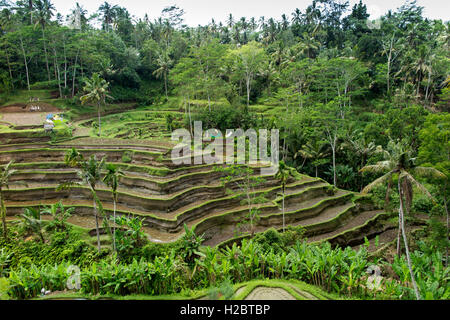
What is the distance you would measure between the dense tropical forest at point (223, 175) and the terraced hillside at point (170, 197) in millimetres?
99

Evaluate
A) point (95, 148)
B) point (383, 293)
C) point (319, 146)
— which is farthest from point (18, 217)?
point (319, 146)

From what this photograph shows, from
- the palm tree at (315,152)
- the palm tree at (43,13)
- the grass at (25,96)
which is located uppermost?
the palm tree at (43,13)

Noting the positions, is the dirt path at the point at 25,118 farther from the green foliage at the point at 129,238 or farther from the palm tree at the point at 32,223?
the green foliage at the point at 129,238

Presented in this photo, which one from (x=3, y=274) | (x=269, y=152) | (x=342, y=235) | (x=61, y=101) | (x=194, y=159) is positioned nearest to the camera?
(x=3, y=274)

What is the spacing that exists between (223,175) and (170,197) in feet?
14.6

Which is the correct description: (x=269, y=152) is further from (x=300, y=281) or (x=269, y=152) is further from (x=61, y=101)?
(x=61, y=101)

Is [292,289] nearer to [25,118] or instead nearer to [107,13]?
[25,118]

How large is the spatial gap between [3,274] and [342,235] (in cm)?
1683

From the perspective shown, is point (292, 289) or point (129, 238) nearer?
point (292, 289)

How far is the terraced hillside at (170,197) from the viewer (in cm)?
1458

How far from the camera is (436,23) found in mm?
33625

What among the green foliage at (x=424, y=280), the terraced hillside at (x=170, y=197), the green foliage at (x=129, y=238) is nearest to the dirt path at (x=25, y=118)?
the terraced hillside at (x=170, y=197)

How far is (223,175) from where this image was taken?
59.2ft

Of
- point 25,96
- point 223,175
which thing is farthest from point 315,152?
point 25,96
